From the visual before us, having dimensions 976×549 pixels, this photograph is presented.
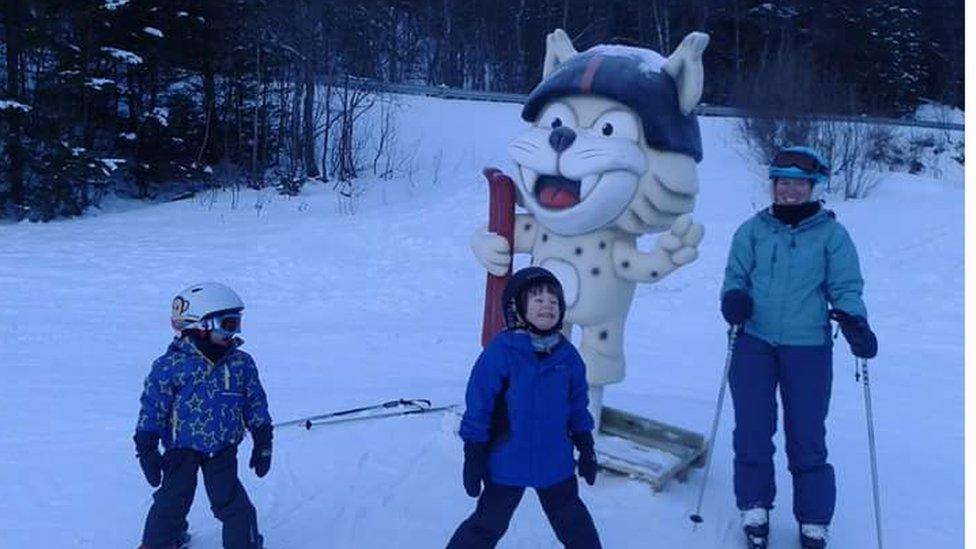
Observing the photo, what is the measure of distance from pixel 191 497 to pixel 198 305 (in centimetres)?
76

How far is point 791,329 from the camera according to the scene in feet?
14.2

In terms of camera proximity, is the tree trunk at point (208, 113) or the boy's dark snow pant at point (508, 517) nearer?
the boy's dark snow pant at point (508, 517)

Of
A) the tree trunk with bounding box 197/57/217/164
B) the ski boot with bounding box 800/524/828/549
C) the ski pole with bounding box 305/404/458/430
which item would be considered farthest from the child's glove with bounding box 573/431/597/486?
the tree trunk with bounding box 197/57/217/164

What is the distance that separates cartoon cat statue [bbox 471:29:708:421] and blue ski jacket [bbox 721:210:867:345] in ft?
1.71

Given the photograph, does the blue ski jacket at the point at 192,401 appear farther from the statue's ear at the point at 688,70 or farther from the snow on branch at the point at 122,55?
the snow on branch at the point at 122,55

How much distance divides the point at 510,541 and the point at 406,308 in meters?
6.06

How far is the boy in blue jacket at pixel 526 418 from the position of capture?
360 centimetres

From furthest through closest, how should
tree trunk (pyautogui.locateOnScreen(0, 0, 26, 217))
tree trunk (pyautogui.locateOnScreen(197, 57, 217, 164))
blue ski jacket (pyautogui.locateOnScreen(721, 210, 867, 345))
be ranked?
tree trunk (pyautogui.locateOnScreen(197, 57, 217, 164)) < tree trunk (pyautogui.locateOnScreen(0, 0, 26, 217)) < blue ski jacket (pyautogui.locateOnScreen(721, 210, 867, 345))

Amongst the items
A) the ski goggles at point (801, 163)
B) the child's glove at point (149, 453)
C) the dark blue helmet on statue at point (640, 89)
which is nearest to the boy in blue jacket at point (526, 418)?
the child's glove at point (149, 453)

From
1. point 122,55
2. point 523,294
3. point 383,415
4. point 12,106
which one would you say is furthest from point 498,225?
point 122,55

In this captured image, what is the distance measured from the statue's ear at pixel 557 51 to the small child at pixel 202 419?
232 cm

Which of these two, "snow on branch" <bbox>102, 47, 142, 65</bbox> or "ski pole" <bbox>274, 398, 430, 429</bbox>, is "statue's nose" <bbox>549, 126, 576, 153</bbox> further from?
"snow on branch" <bbox>102, 47, 142, 65</bbox>

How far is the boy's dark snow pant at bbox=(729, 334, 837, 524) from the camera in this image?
4.33 m

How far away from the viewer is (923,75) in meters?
27.6
